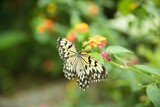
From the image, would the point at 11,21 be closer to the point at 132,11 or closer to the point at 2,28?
the point at 2,28

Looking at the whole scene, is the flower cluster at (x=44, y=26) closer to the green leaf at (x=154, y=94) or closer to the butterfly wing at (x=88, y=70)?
the butterfly wing at (x=88, y=70)

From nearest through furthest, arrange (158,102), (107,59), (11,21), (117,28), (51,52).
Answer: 1. (158,102)
2. (107,59)
3. (117,28)
4. (51,52)
5. (11,21)

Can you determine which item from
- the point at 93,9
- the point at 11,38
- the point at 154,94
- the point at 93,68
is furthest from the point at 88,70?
the point at 11,38

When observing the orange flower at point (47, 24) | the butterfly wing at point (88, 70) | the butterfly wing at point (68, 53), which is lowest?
the butterfly wing at point (88, 70)

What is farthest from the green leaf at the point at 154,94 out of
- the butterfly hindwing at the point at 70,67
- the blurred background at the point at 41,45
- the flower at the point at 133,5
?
the blurred background at the point at 41,45

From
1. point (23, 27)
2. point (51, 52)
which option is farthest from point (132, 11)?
point (23, 27)

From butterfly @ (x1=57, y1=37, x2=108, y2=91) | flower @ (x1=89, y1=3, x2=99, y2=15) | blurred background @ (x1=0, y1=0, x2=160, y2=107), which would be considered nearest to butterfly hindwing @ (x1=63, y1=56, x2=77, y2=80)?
butterfly @ (x1=57, y1=37, x2=108, y2=91)
